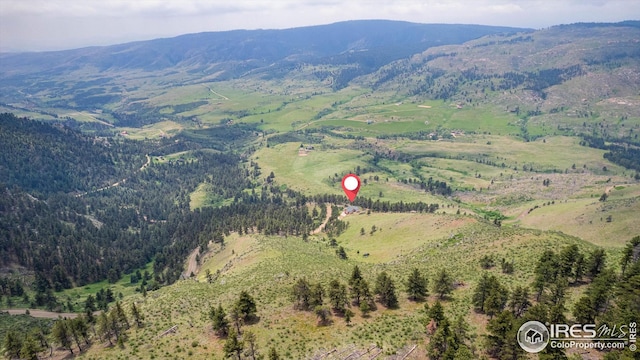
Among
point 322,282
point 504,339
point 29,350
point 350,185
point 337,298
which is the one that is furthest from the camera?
point 350,185

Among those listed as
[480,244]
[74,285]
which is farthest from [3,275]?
[480,244]

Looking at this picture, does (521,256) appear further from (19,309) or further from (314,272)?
(19,309)

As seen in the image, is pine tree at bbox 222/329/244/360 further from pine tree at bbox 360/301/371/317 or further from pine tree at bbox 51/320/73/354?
pine tree at bbox 51/320/73/354

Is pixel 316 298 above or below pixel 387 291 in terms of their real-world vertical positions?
above

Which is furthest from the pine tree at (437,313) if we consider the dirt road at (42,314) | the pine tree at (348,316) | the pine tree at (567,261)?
the dirt road at (42,314)

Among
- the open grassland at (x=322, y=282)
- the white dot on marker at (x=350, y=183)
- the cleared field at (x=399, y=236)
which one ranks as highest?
the white dot on marker at (x=350, y=183)

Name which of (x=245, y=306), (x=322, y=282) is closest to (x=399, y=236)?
(x=322, y=282)

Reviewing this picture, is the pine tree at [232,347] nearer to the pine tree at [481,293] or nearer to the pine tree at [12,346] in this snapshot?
the pine tree at [12,346]

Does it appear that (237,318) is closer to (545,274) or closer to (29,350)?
(29,350)
